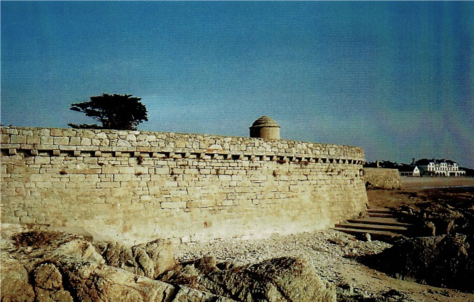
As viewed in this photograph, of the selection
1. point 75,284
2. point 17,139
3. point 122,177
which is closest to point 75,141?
point 17,139

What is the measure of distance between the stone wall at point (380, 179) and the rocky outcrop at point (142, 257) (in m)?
24.0

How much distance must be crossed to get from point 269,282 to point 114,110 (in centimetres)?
2109

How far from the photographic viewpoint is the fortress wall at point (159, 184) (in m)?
9.52

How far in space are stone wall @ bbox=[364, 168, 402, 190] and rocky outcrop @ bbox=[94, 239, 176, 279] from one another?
2401cm

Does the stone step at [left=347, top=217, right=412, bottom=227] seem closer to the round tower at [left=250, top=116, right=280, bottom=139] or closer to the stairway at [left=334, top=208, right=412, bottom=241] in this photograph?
the stairway at [left=334, top=208, right=412, bottom=241]

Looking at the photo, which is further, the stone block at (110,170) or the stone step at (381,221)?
the stone step at (381,221)

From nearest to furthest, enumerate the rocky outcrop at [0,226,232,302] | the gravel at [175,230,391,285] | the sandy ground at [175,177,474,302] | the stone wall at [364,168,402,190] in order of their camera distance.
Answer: the rocky outcrop at [0,226,232,302], the sandy ground at [175,177,474,302], the gravel at [175,230,391,285], the stone wall at [364,168,402,190]

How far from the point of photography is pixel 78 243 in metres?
7.88

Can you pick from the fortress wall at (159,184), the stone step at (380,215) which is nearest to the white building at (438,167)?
the stone step at (380,215)

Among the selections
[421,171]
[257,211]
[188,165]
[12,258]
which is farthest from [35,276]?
[421,171]

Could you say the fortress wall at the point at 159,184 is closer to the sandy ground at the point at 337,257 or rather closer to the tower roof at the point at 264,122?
the sandy ground at the point at 337,257

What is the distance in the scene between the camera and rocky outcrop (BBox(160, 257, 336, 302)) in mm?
6199

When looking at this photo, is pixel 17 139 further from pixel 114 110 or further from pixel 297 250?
pixel 114 110

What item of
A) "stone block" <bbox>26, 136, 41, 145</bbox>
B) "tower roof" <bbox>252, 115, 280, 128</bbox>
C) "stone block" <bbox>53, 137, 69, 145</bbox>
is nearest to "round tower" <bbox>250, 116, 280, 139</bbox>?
"tower roof" <bbox>252, 115, 280, 128</bbox>
